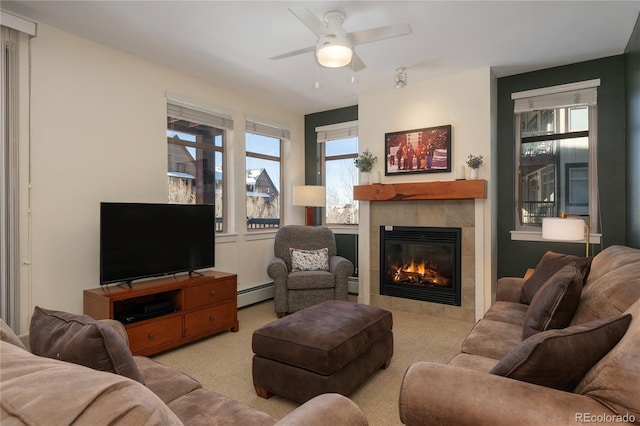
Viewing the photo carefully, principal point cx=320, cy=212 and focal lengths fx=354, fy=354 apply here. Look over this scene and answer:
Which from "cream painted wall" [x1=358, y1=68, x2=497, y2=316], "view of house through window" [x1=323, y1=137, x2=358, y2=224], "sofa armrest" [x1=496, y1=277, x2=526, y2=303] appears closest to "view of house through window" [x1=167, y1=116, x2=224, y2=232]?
"view of house through window" [x1=323, y1=137, x2=358, y2=224]

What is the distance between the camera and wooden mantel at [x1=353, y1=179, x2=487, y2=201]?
3783mm

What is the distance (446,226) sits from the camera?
4.09 meters

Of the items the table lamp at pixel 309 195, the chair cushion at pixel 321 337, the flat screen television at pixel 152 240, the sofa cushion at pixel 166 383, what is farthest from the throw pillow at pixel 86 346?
the table lamp at pixel 309 195

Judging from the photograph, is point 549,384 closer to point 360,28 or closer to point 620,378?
point 620,378

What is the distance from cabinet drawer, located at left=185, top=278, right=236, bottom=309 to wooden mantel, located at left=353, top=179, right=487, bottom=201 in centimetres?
197

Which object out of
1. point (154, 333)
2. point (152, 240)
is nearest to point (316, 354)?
point (154, 333)

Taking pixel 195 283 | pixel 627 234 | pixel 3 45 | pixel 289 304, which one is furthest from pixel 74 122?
pixel 627 234

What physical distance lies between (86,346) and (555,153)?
4.56 metres

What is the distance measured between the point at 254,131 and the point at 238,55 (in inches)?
55.6

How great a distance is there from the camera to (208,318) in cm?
337

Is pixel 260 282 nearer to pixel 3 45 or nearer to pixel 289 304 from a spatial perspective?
pixel 289 304

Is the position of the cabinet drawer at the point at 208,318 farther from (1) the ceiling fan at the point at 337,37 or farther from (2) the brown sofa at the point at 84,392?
(1) the ceiling fan at the point at 337,37

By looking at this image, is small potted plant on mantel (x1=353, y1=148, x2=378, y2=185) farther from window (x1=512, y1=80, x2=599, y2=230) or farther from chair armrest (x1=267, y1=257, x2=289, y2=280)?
window (x1=512, y1=80, x2=599, y2=230)

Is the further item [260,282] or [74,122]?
[260,282]
